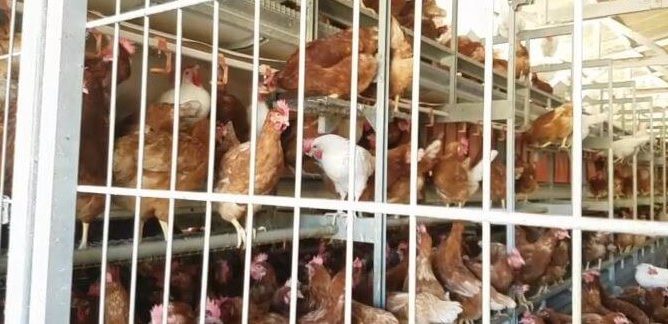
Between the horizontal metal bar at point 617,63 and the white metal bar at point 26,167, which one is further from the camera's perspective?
the horizontal metal bar at point 617,63

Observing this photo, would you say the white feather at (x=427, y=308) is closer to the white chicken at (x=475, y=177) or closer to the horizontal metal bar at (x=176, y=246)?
the horizontal metal bar at (x=176, y=246)

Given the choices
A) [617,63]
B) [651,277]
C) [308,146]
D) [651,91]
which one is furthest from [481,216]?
[651,91]

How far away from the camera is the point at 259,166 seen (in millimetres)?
1449

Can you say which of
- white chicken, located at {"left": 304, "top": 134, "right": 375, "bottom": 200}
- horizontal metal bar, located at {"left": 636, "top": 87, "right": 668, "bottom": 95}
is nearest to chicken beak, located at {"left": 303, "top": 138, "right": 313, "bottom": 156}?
white chicken, located at {"left": 304, "top": 134, "right": 375, "bottom": 200}

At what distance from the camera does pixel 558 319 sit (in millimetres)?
2137

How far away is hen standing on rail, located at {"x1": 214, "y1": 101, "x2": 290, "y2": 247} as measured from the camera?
1.45m

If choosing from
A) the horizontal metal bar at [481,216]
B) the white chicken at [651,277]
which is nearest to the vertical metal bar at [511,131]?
the horizontal metal bar at [481,216]

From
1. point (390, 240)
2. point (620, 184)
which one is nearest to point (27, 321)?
point (390, 240)

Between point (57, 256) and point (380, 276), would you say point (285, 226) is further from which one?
point (57, 256)

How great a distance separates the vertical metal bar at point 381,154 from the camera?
4.12 feet

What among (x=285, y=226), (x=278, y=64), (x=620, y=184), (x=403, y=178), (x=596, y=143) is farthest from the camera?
(x=620, y=184)

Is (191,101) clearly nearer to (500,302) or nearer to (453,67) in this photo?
(453,67)

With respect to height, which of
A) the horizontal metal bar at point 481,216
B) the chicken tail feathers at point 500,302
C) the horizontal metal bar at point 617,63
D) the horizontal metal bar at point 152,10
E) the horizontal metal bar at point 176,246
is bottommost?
the chicken tail feathers at point 500,302

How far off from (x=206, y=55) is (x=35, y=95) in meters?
0.58
